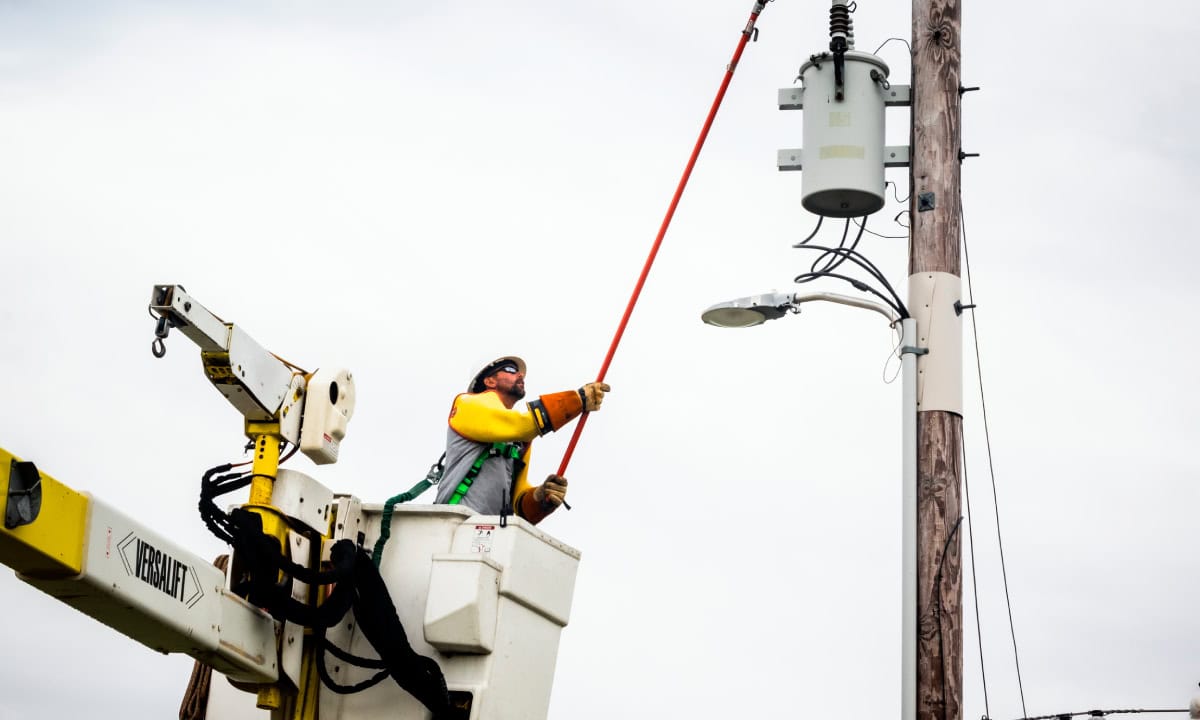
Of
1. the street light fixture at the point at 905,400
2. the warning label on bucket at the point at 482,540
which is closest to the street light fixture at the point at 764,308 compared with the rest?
the street light fixture at the point at 905,400

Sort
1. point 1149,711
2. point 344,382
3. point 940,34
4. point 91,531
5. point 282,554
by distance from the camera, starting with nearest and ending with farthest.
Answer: point 91,531, point 282,554, point 344,382, point 940,34, point 1149,711

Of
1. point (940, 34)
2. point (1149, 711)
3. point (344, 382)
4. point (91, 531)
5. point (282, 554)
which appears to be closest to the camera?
point (91, 531)

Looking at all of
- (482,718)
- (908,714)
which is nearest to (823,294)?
(908,714)

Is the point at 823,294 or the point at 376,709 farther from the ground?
the point at 823,294

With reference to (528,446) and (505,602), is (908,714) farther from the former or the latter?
(528,446)

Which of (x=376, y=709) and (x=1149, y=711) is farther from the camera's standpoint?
(x=1149, y=711)

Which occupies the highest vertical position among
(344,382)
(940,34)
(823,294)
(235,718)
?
(940,34)

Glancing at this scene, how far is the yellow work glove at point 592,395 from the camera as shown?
1041 centimetres

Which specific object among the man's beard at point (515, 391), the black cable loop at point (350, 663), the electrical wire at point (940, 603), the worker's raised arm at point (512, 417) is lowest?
the black cable loop at point (350, 663)

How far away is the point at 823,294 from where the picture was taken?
31.9 feet

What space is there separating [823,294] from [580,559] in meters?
1.83

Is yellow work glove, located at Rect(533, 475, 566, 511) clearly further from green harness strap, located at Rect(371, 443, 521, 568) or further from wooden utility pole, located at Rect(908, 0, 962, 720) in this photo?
wooden utility pole, located at Rect(908, 0, 962, 720)

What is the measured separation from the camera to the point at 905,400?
938 centimetres

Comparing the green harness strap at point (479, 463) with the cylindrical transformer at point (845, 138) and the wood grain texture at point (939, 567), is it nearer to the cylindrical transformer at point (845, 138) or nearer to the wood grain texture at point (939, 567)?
the cylindrical transformer at point (845, 138)
